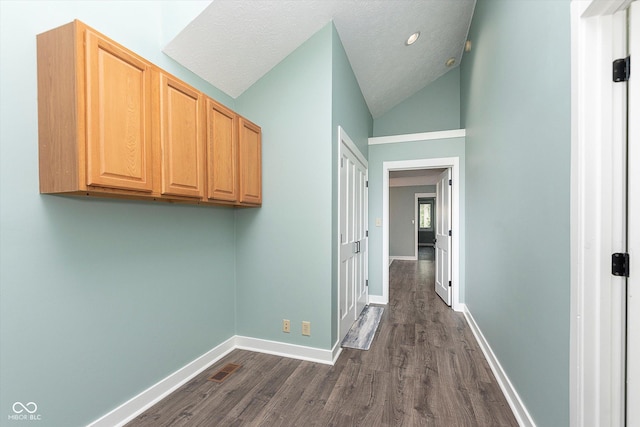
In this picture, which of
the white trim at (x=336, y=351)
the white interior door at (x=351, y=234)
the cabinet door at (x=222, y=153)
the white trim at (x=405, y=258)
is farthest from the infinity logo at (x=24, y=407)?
the white trim at (x=405, y=258)

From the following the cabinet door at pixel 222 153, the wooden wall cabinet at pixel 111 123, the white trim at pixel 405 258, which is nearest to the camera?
the wooden wall cabinet at pixel 111 123

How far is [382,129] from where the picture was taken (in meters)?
4.89

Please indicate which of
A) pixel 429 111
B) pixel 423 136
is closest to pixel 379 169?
pixel 423 136

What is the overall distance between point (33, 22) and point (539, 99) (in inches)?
104

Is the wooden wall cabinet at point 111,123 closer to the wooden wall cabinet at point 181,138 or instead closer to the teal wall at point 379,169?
the wooden wall cabinet at point 181,138

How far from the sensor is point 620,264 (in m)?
1.04

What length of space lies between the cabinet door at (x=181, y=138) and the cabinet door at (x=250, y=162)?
451 millimetres

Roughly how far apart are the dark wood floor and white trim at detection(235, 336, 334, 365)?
6 cm

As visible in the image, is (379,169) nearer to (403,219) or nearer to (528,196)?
(528,196)

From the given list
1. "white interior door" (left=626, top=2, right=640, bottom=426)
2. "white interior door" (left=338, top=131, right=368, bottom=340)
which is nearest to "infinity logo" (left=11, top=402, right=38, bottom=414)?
"white interior door" (left=338, top=131, right=368, bottom=340)

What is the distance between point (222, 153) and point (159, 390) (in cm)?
176

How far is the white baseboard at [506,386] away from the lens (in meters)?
1.67

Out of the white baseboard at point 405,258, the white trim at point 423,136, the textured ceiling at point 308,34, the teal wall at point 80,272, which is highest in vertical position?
the textured ceiling at point 308,34

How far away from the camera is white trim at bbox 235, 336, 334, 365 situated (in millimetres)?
2445
